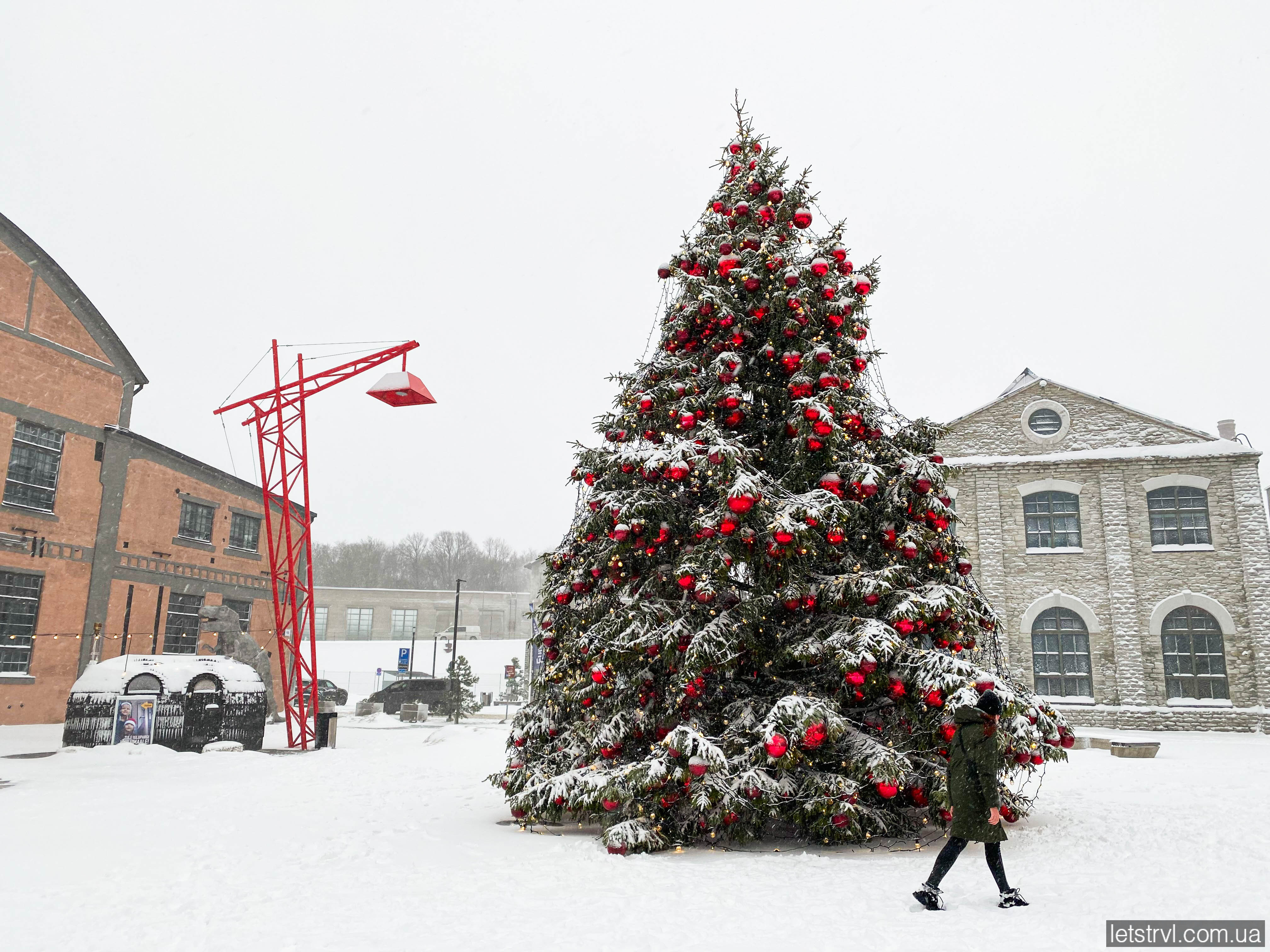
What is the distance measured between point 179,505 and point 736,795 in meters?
23.8

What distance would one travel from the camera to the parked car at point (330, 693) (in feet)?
110

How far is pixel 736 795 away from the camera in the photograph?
6797 millimetres

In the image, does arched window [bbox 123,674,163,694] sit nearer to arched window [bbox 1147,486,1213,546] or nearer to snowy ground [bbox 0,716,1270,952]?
snowy ground [bbox 0,716,1270,952]

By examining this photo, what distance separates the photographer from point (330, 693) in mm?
34312

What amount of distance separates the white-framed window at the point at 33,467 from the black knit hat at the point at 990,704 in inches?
866

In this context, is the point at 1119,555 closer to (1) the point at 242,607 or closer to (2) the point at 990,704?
(2) the point at 990,704

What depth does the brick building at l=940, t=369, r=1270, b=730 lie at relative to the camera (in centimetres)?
2123

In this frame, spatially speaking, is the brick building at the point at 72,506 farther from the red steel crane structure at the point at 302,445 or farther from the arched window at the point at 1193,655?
the arched window at the point at 1193,655

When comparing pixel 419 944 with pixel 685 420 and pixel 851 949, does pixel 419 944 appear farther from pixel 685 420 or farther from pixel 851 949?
pixel 685 420

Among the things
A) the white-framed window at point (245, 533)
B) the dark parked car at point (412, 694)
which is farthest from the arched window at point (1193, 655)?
the white-framed window at point (245, 533)

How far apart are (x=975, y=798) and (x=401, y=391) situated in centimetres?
1411

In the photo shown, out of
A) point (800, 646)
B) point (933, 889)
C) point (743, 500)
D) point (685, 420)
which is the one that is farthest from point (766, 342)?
point (933, 889)

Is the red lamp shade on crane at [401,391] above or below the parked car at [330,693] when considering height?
above

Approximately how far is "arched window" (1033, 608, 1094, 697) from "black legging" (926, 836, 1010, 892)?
61.2ft
